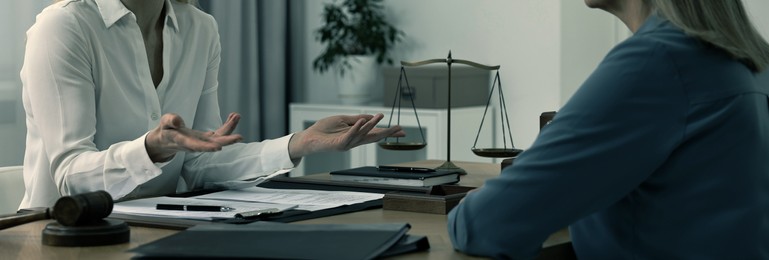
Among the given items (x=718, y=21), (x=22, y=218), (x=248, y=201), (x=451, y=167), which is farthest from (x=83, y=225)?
(x=451, y=167)

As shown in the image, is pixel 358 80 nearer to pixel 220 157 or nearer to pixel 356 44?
pixel 356 44

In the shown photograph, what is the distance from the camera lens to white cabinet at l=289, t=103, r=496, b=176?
4.22m

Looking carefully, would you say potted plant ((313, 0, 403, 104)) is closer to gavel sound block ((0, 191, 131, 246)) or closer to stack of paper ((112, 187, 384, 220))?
stack of paper ((112, 187, 384, 220))

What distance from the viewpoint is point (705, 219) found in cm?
144

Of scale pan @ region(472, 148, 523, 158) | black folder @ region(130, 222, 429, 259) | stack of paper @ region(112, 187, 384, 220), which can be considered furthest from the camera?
scale pan @ region(472, 148, 523, 158)

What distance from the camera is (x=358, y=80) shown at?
4.63 meters

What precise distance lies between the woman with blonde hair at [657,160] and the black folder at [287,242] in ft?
0.31

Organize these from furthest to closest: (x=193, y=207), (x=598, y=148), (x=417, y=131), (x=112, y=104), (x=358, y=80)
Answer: (x=358, y=80)
(x=417, y=131)
(x=112, y=104)
(x=193, y=207)
(x=598, y=148)

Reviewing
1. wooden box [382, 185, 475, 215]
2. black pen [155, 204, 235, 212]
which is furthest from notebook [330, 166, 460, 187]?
black pen [155, 204, 235, 212]

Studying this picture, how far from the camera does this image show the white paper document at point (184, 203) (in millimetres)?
1740

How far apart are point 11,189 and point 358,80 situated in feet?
7.83

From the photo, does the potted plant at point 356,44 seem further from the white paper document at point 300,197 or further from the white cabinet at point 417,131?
the white paper document at point 300,197

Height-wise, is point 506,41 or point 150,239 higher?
point 506,41

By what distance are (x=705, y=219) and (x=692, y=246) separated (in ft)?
0.13
